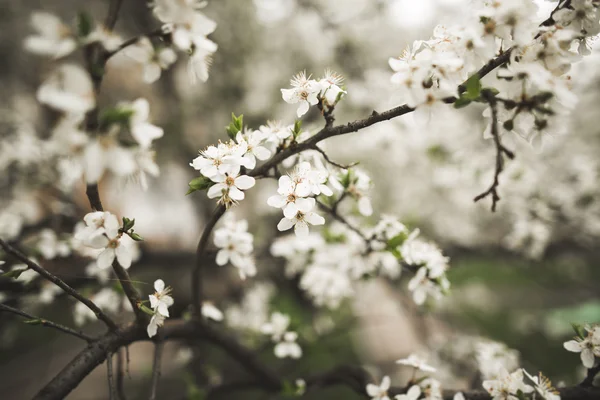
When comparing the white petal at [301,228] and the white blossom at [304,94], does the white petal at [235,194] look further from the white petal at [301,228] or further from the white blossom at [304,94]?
the white blossom at [304,94]

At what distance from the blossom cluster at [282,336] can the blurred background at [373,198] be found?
0.15 m

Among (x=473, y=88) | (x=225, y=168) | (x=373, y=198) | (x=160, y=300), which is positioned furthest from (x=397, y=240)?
(x=373, y=198)

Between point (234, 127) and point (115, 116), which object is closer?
point (115, 116)

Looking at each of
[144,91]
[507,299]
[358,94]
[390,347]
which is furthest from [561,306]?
[144,91]

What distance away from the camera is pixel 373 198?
442 cm

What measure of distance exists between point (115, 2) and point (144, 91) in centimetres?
601

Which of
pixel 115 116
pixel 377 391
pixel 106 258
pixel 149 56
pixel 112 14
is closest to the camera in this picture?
pixel 115 116

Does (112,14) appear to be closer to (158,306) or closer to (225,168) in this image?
(225,168)

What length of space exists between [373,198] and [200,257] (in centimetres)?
332

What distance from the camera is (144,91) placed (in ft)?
20.1

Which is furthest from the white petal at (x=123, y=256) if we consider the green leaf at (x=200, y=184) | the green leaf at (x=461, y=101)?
the green leaf at (x=461, y=101)

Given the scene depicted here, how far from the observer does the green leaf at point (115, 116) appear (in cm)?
71

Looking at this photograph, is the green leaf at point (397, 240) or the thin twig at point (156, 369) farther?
the green leaf at point (397, 240)

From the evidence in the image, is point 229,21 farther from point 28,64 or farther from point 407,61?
point 407,61
